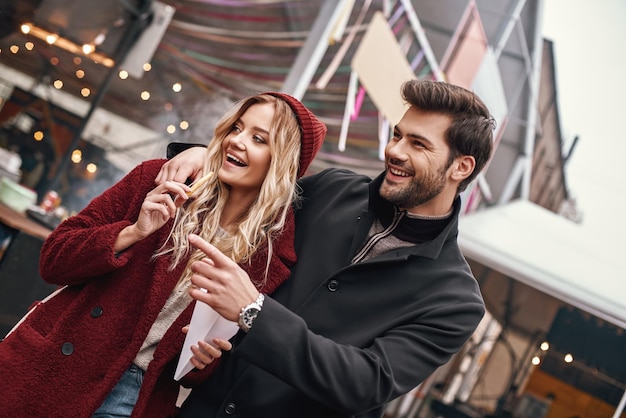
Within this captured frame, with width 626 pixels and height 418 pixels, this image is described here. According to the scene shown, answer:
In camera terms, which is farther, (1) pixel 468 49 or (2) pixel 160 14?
(1) pixel 468 49

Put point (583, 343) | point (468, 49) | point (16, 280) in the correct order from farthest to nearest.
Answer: point (583, 343) → point (468, 49) → point (16, 280)

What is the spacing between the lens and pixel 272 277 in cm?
187

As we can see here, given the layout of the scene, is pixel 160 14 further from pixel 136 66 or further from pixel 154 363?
pixel 154 363

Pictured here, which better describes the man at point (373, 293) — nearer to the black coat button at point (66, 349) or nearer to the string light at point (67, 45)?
the black coat button at point (66, 349)

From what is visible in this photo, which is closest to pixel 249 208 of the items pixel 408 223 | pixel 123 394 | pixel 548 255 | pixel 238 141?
pixel 238 141

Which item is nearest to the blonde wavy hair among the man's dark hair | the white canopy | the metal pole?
the man's dark hair

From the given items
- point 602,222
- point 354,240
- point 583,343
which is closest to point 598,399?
point 583,343

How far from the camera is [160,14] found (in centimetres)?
538

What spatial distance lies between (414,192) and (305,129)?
35 centimetres

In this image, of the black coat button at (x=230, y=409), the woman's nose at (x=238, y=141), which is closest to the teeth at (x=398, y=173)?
the woman's nose at (x=238, y=141)

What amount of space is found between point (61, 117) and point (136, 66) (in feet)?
2.20

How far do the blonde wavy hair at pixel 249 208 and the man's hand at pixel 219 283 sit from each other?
0.36 metres

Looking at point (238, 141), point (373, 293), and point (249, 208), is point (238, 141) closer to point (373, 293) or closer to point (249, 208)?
point (249, 208)

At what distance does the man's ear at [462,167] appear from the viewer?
6.50 ft
